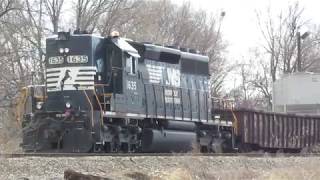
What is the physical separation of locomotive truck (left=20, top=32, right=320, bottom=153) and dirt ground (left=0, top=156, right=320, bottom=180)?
302 cm

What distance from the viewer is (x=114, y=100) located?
16938 millimetres

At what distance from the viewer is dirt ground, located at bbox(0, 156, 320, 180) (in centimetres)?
1101

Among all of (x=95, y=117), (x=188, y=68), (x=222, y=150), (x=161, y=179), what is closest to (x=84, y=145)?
(x=95, y=117)

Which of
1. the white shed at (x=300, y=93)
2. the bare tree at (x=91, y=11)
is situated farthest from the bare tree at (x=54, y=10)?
the white shed at (x=300, y=93)

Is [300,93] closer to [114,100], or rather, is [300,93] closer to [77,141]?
[114,100]

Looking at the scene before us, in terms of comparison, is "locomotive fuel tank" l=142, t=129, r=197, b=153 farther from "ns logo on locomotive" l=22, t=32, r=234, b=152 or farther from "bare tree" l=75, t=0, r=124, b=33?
"bare tree" l=75, t=0, r=124, b=33

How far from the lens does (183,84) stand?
20500 millimetres

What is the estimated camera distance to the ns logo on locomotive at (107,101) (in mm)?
16234

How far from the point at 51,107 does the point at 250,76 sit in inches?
2111

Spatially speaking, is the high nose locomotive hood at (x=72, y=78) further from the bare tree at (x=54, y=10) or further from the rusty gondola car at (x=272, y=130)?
the bare tree at (x=54, y=10)

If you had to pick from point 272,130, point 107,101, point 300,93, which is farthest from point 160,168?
point 300,93

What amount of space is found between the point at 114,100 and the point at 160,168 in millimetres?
4312

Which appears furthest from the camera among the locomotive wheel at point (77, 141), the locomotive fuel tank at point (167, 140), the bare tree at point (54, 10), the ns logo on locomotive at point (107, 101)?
the bare tree at point (54, 10)

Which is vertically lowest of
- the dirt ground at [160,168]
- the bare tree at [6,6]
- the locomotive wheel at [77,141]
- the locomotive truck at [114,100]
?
the dirt ground at [160,168]
